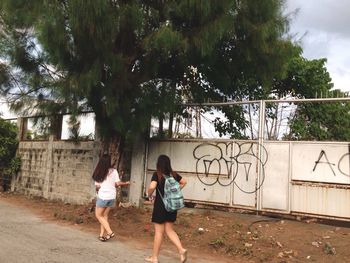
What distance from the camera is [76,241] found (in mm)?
8781

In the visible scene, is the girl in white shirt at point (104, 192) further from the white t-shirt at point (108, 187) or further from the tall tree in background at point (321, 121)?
the tall tree in background at point (321, 121)

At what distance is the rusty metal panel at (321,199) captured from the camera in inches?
345

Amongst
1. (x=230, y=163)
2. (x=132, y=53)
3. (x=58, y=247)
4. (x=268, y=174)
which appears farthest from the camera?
(x=132, y=53)

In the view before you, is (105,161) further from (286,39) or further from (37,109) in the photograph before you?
(286,39)

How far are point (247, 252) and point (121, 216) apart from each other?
3.45m

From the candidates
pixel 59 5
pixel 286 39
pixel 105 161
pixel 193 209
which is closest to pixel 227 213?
pixel 193 209

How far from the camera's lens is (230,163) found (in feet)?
33.2

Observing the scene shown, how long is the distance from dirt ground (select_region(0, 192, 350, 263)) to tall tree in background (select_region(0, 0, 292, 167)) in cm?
194

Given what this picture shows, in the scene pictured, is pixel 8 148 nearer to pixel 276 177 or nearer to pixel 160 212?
pixel 276 177

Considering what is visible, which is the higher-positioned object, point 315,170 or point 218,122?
point 218,122

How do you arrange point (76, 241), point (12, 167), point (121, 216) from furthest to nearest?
point (12, 167) < point (121, 216) < point (76, 241)

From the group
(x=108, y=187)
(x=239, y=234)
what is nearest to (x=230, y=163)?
(x=239, y=234)

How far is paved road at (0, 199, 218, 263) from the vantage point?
737 cm

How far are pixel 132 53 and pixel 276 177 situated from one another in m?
4.03
